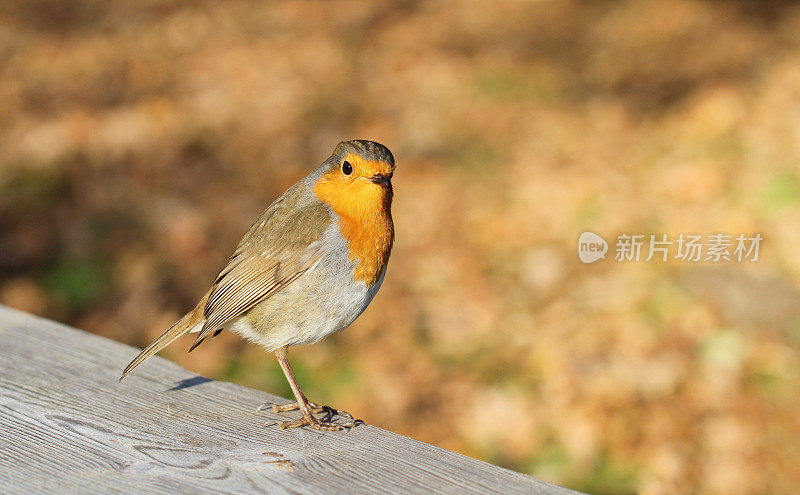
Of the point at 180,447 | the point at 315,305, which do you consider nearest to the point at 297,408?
the point at 315,305

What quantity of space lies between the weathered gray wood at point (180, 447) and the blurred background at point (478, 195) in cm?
236

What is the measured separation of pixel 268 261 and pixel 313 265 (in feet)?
0.67

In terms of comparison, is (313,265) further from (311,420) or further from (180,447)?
(180,447)

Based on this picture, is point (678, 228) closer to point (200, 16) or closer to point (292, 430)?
point (292, 430)

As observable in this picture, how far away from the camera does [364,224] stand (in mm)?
2809

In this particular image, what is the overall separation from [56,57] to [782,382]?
8495 millimetres

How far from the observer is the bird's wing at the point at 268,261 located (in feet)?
9.47

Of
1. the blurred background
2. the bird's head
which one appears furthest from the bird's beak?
the blurred background

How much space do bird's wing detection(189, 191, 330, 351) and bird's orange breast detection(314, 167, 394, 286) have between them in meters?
0.10

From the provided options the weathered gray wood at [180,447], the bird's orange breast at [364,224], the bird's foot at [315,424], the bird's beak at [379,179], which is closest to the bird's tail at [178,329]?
the weathered gray wood at [180,447]

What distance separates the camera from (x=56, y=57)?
32.9 feet

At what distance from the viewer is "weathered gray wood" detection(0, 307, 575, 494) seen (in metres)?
2.04

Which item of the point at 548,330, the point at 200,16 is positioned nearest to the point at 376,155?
the point at 548,330

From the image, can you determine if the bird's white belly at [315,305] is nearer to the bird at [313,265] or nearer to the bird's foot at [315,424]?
the bird at [313,265]
